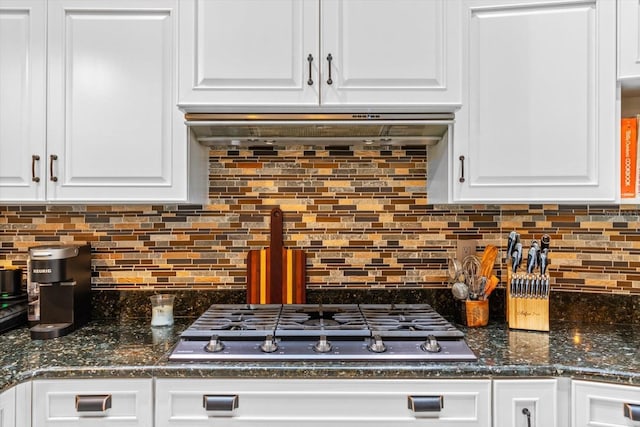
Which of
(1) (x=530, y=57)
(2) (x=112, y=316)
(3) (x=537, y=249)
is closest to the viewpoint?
(1) (x=530, y=57)

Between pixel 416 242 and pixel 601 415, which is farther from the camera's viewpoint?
pixel 416 242

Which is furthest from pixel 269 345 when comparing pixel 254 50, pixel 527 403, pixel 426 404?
pixel 254 50

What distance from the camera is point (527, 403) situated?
1347 millimetres

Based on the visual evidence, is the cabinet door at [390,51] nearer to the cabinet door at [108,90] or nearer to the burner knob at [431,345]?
the cabinet door at [108,90]

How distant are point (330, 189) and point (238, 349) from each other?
0.84 meters

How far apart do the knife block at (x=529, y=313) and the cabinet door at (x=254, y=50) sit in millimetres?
1077

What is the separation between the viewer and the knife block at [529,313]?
5.57 ft

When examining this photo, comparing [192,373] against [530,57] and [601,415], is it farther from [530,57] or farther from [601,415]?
[530,57]

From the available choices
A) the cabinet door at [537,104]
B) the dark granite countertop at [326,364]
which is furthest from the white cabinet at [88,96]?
the cabinet door at [537,104]

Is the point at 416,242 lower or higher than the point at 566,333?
higher

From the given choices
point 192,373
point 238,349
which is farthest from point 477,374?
point 192,373

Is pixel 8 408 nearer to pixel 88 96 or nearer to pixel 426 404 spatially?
pixel 88 96

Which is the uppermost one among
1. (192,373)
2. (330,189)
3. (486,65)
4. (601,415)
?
(486,65)

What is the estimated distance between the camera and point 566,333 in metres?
1.69
